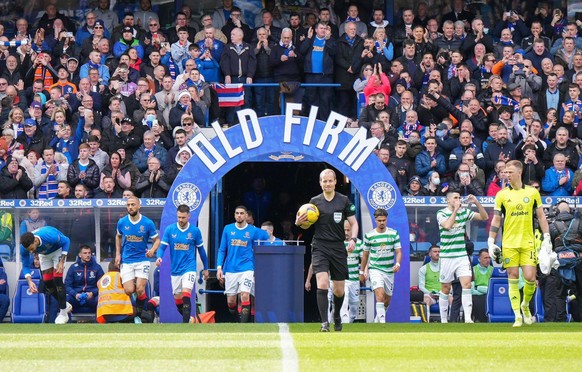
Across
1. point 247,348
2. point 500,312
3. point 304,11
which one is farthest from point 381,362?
point 304,11

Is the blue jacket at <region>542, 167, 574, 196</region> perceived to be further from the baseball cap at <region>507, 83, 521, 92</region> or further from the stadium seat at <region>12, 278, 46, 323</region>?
the stadium seat at <region>12, 278, 46, 323</region>

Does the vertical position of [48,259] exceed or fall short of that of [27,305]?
it exceeds it

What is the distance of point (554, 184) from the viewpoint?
23.7 m

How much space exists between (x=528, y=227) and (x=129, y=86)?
10.6 m

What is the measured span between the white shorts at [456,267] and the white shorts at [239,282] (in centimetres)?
299

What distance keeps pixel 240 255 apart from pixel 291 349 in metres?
8.36

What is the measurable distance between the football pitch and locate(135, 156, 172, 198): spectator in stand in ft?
20.3

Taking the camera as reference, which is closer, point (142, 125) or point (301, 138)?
point (301, 138)

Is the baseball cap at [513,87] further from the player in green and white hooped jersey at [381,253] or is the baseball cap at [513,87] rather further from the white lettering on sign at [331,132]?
the player in green and white hooped jersey at [381,253]

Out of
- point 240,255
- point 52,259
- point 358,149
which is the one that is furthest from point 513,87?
point 52,259

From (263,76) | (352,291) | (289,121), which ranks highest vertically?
(263,76)

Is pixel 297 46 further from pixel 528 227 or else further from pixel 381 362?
pixel 381 362

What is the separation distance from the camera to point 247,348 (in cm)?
1337

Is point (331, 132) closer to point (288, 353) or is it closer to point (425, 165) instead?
point (425, 165)
